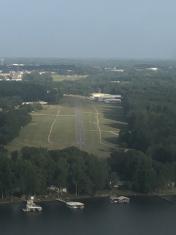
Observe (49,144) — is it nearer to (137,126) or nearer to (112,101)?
(137,126)

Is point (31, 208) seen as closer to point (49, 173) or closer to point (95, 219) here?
Result: point (95, 219)

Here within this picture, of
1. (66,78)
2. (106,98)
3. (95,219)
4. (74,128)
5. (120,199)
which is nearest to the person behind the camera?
(95,219)

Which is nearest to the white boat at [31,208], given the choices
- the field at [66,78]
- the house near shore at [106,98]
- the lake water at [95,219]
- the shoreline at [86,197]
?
the lake water at [95,219]

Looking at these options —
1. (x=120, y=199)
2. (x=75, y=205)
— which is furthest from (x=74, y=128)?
(x=75, y=205)

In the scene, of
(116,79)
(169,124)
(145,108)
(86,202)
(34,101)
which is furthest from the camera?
(116,79)

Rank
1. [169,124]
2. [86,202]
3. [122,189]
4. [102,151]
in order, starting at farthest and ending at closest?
1. [169,124]
2. [102,151]
3. [122,189]
4. [86,202]

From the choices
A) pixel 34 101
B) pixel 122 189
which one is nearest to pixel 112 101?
pixel 34 101

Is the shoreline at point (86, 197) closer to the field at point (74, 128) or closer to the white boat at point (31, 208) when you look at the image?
the white boat at point (31, 208)
